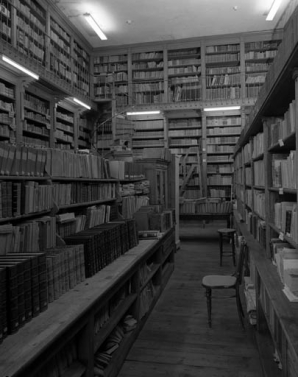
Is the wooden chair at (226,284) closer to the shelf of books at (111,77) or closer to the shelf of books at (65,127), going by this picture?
the shelf of books at (65,127)

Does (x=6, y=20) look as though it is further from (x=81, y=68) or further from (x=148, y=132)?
(x=148, y=132)

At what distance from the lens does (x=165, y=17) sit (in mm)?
9648

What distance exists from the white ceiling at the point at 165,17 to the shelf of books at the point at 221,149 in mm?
2600

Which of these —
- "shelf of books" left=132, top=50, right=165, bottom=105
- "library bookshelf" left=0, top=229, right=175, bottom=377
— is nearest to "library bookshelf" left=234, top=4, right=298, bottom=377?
"library bookshelf" left=0, top=229, right=175, bottom=377

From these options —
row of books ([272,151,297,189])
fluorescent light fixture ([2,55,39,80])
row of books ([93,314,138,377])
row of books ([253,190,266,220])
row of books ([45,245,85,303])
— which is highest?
fluorescent light fixture ([2,55,39,80])

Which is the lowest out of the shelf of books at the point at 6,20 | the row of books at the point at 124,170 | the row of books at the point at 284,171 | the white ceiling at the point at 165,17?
the row of books at the point at 284,171

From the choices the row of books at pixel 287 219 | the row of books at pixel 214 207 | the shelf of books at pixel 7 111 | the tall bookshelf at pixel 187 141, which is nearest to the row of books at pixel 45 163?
the row of books at pixel 287 219

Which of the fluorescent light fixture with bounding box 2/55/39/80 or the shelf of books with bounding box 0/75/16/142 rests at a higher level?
the fluorescent light fixture with bounding box 2/55/39/80

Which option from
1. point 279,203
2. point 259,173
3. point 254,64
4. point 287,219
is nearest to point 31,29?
point 254,64

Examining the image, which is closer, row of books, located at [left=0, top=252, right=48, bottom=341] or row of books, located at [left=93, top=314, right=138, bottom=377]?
row of books, located at [left=0, top=252, right=48, bottom=341]

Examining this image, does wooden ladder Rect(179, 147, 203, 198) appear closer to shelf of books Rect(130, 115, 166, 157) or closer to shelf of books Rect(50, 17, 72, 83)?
shelf of books Rect(130, 115, 166, 157)

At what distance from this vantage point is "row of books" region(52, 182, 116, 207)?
3201mm

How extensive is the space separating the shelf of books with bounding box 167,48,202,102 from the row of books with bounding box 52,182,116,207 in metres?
7.09

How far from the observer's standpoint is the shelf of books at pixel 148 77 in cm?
1107
